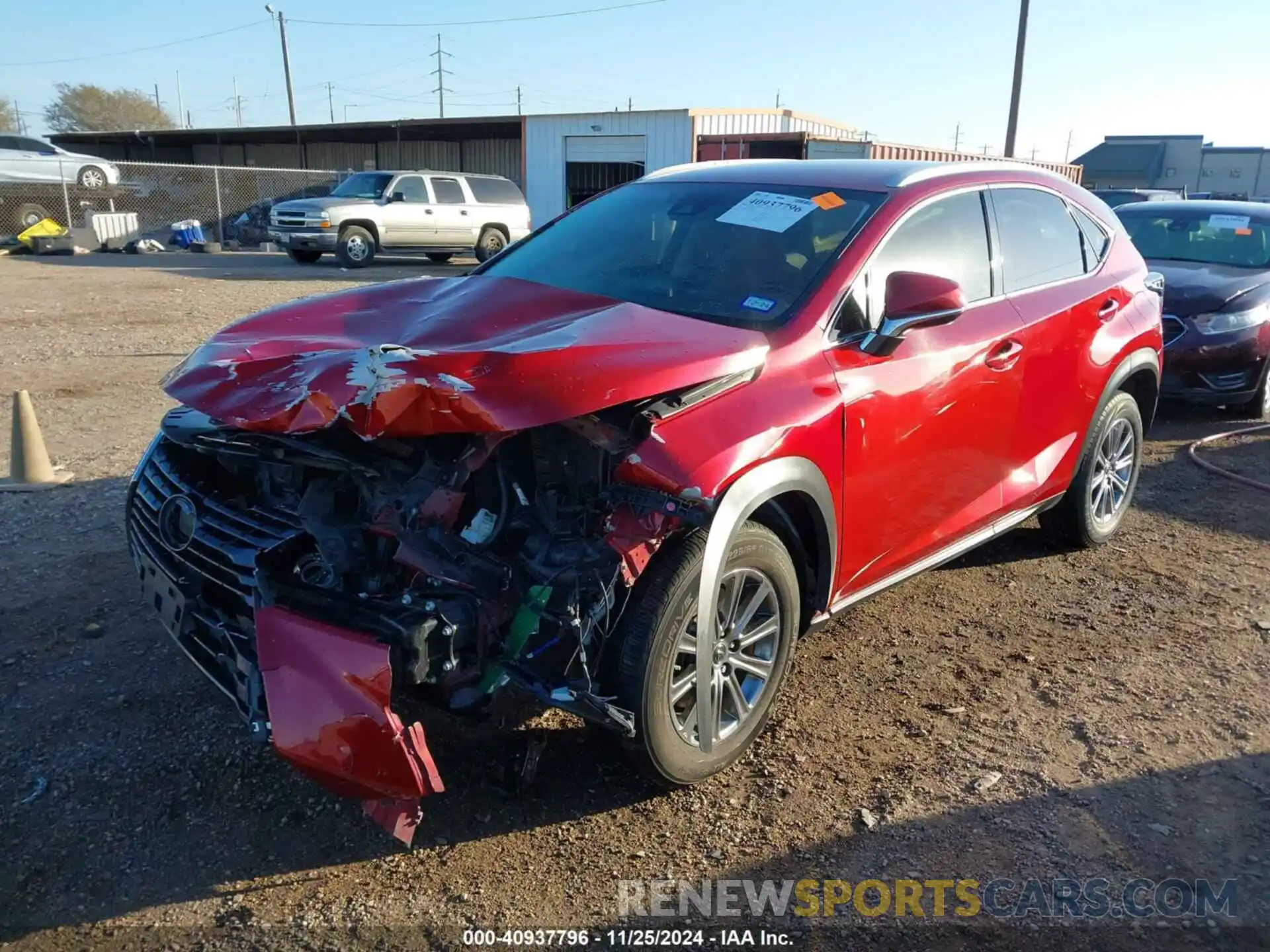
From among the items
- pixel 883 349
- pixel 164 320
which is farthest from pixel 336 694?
pixel 164 320

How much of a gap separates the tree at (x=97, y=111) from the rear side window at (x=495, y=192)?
56015mm

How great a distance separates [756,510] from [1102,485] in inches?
116

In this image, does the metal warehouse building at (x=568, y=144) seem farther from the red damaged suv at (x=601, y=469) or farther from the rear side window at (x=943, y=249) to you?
→ the red damaged suv at (x=601, y=469)

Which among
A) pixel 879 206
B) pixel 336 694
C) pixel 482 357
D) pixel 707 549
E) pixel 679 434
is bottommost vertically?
pixel 336 694

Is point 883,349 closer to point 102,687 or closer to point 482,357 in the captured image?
point 482,357

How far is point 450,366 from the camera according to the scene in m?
2.67

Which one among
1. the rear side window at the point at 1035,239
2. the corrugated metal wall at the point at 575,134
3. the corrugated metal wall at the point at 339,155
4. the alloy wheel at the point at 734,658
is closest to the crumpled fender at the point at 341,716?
the alloy wheel at the point at 734,658

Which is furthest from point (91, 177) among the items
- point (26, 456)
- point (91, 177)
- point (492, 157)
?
point (26, 456)

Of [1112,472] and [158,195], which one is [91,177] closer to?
[158,195]

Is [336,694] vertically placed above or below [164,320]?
above

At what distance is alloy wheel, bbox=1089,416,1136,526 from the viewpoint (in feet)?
16.6

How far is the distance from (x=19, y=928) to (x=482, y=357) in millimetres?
1893

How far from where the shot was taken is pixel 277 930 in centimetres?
252

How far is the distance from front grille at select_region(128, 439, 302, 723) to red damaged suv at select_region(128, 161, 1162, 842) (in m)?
0.01
